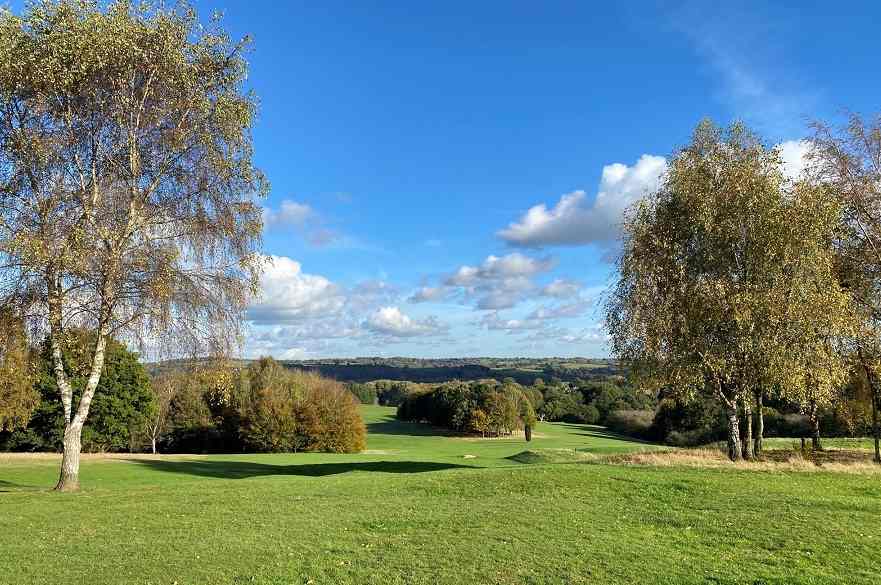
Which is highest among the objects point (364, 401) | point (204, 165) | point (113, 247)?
point (204, 165)

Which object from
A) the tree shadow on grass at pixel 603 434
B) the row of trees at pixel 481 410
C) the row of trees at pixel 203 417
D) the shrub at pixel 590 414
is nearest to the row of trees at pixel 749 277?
the row of trees at pixel 203 417

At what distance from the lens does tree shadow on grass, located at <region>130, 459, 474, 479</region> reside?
110 ft

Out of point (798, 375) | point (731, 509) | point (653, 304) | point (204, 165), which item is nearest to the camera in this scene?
point (731, 509)

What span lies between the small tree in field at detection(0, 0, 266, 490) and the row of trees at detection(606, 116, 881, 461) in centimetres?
1681

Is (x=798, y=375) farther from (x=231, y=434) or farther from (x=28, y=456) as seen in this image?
(x=231, y=434)

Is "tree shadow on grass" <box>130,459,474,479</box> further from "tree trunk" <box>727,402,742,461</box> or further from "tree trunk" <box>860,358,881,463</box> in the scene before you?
"tree trunk" <box>860,358,881,463</box>

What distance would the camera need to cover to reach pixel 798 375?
74.0 feet

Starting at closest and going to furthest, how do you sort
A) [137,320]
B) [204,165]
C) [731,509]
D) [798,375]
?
[731,509], [137,320], [204,165], [798,375]

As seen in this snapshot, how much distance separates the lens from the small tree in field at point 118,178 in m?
17.6

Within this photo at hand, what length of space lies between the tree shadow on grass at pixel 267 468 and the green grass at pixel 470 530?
12211 mm

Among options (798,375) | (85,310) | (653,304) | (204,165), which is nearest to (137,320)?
(85,310)

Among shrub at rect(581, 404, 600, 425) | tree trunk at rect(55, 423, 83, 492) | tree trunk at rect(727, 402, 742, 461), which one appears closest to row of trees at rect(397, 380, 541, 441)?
shrub at rect(581, 404, 600, 425)

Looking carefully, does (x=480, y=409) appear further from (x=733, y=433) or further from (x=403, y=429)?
(x=733, y=433)

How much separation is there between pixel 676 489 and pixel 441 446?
189 feet
